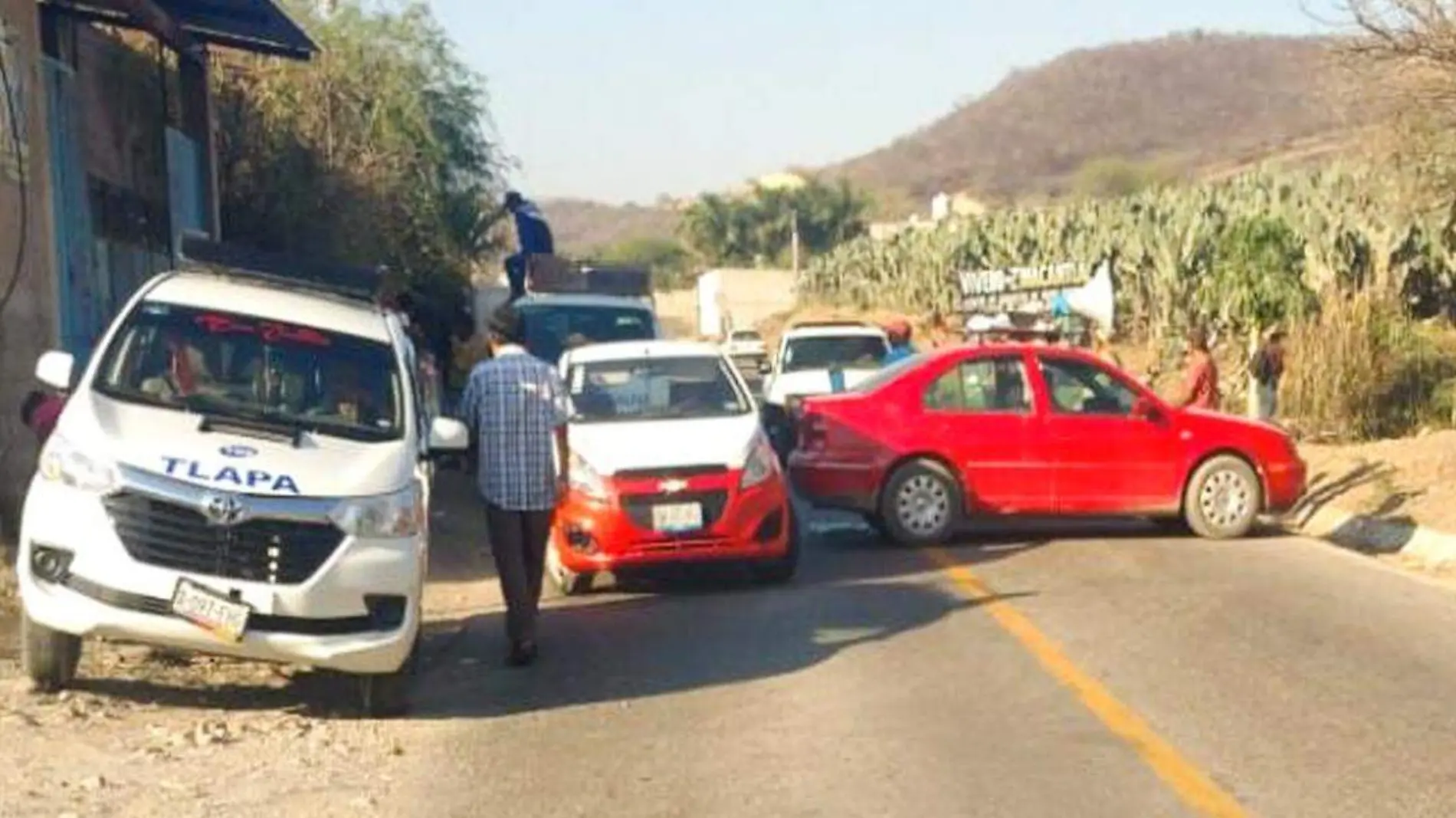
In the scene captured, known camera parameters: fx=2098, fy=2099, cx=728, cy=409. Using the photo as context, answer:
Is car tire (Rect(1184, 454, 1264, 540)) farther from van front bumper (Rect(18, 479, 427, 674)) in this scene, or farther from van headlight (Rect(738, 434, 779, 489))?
van front bumper (Rect(18, 479, 427, 674))

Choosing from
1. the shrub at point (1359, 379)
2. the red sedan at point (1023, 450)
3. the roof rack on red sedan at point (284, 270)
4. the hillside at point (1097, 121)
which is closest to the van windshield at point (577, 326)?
the red sedan at point (1023, 450)

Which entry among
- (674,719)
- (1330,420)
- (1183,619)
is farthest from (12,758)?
(1330,420)

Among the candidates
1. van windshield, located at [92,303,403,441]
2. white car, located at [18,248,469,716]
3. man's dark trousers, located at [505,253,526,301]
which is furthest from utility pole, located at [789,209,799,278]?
white car, located at [18,248,469,716]

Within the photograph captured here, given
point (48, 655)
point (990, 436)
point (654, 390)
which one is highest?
point (654, 390)

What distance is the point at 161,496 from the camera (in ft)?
31.3

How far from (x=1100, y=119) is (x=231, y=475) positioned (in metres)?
165

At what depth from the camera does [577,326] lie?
23.2m

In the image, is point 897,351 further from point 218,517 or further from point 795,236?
point 795,236

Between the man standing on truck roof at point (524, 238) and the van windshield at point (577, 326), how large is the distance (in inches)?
127

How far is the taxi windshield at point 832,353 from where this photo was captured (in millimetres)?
28484

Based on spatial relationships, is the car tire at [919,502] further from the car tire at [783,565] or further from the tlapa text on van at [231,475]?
the tlapa text on van at [231,475]

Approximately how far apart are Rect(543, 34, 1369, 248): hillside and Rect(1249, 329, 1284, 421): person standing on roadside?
121 m

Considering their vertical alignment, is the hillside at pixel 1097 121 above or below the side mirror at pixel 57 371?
above

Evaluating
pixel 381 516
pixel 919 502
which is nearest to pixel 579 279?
pixel 919 502
